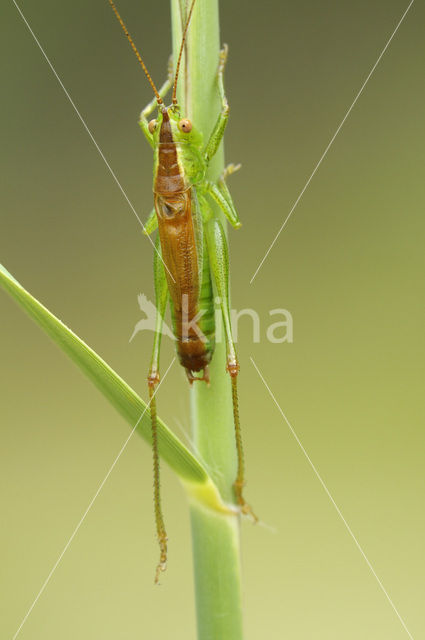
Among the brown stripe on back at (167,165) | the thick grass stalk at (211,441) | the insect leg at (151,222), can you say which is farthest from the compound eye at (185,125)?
the insect leg at (151,222)

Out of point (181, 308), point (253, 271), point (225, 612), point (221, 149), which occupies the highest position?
point (253, 271)

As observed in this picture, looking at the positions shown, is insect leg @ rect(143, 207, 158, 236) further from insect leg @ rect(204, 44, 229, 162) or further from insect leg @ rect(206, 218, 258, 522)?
Result: insect leg @ rect(204, 44, 229, 162)

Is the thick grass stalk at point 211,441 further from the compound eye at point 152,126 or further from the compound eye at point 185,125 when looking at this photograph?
the compound eye at point 152,126

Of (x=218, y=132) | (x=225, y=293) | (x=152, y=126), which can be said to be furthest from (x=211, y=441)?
(x=152, y=126)

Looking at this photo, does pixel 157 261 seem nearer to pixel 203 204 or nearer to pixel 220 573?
pixel 203 204

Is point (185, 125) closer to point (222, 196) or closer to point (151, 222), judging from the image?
point (222, 196)

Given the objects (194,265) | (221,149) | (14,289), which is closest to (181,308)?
(194,265)
